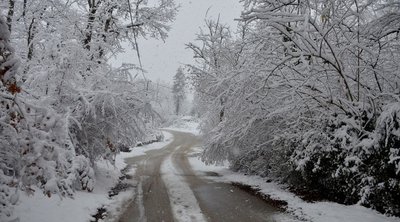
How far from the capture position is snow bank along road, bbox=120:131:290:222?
30.9 feet

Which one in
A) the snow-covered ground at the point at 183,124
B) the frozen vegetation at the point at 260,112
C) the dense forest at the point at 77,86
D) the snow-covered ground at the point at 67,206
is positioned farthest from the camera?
the snow-covered ground at the point at 183,124

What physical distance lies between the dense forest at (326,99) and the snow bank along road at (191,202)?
1.90 metres

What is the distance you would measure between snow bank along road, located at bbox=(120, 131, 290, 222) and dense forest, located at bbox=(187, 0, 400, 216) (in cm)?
190

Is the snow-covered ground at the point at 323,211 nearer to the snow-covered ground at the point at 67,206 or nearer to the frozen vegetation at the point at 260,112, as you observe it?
the frozen vegetation at the point at 260,112

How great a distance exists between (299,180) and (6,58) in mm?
10496

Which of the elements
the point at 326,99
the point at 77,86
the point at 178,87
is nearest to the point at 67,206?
the point at 77,86

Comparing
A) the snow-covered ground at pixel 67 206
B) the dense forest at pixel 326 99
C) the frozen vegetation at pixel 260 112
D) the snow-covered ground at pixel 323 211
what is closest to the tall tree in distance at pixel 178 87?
the frozen vegetation at pixel 260 112

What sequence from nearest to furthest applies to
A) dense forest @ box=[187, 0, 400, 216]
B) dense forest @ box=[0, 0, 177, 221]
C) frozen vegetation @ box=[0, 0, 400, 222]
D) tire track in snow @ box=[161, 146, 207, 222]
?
frozen vegetation @ box=[0, 0, 400, 222], dense forest @ box=[187, 0, 400, 216], tire track in snow @ box=[161, 146, 207, 222], dense forest @ box=[0, 0, 177, 221]

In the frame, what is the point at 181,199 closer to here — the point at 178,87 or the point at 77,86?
the point at 77,86

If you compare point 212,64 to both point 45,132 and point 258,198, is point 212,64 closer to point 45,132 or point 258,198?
point 258,198

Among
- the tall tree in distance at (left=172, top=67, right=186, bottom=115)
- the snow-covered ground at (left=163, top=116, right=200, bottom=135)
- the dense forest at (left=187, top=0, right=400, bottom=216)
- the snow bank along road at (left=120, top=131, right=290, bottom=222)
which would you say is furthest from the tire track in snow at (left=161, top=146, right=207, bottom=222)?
the tall tree in distance at (left=172, top=67, right=186, bottom=115)

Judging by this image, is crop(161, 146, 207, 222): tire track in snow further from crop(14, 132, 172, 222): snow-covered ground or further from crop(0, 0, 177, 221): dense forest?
crop(0, 0, 177, 221): dense forest

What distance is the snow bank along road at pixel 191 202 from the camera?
9.41m

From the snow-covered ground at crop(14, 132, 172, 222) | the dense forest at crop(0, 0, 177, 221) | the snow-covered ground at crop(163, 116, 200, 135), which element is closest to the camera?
the snow-covered ground at crop(14, 132, 172, 222)
